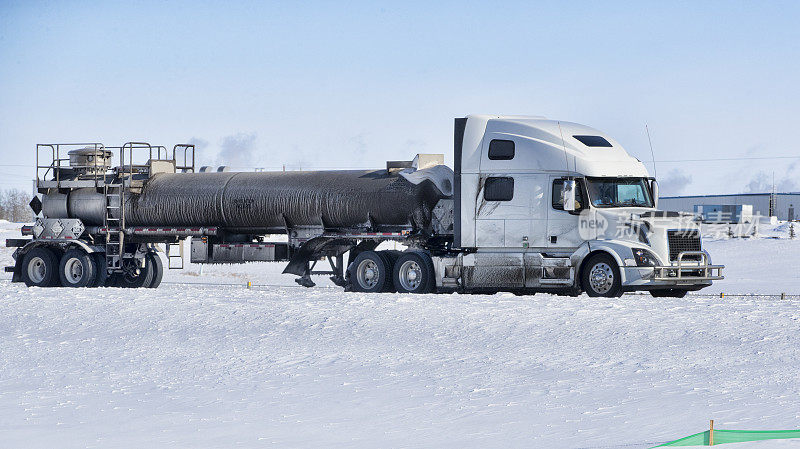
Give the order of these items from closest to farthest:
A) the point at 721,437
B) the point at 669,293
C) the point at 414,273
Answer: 1. the point at 721,437
2. the point at 669,293
3. the point at 414,273

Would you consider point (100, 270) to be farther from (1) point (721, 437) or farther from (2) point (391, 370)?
(1) point (721, 437)

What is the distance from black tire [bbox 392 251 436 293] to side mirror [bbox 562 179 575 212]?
11.0ft

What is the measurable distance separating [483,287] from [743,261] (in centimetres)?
2922

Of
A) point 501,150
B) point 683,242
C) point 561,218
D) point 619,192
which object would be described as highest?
point 501,150

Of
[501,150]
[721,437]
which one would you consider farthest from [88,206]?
[721,437]

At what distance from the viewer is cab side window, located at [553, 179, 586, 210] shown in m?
20.3

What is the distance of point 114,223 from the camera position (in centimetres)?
→ 2581

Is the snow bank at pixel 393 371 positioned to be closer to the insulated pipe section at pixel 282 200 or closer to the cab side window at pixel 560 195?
the cab side window at pixel 560 195

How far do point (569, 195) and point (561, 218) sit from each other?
0.59 m

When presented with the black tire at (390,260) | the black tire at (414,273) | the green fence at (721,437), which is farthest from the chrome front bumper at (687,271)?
the green fence at (721,437)

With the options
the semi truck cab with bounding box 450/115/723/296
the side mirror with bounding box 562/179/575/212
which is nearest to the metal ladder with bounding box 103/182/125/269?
the semi truck cab with bounding box 450/115/723/296

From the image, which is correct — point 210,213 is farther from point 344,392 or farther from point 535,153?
point 344,392

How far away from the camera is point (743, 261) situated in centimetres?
4694

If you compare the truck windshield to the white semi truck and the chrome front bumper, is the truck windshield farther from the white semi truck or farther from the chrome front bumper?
the chrome front bumper
